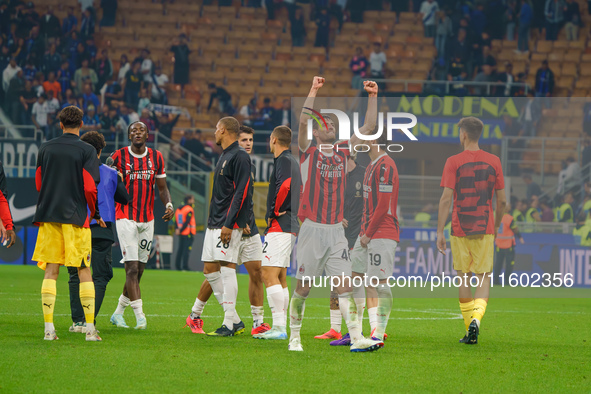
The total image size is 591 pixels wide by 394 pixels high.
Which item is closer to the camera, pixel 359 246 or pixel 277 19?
pixel 359 246

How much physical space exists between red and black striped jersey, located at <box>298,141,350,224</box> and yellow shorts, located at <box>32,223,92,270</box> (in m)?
1.92

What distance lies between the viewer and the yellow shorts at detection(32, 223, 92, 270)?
22.1 feet

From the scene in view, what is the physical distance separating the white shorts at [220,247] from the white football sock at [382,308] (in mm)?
1522

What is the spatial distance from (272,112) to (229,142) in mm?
15501

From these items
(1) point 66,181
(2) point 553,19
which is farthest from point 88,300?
(2) point 553,19

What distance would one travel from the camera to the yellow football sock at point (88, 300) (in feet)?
22.2

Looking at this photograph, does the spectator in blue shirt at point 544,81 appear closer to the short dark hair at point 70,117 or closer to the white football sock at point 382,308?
the white football sock at point 382,308

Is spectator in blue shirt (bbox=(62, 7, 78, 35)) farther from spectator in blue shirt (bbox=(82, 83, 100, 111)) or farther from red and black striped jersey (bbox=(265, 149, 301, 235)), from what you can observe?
red and black striped jersey (bbox=(265, 149, 301, 235))

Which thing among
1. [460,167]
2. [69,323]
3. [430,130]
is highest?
[430,130]

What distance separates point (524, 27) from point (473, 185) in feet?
65.6

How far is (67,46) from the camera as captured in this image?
24.0m

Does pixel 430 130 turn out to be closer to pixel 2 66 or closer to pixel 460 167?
pixel 460 167

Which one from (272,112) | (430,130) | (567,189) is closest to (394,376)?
(430,130)

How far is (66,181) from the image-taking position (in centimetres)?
681
